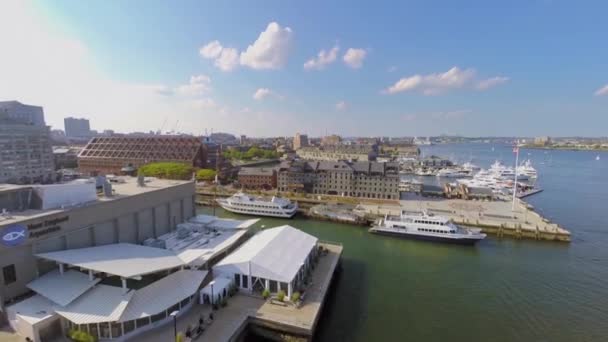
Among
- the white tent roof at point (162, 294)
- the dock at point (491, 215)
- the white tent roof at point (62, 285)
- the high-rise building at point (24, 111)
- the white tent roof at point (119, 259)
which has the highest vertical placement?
the high-rise building at point (24, 111)

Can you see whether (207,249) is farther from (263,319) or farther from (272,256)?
(263,319)

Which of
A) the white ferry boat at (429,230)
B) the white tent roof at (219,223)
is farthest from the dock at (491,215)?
the white tent roof at (219,223)

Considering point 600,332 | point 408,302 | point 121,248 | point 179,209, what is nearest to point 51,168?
point 179,209

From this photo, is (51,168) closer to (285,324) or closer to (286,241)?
(286,241)

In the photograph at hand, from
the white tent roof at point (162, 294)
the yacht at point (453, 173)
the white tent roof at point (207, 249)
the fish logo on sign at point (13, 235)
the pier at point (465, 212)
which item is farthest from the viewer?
the yacht at point (453, 173)

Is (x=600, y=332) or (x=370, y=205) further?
(x=370, y=205)

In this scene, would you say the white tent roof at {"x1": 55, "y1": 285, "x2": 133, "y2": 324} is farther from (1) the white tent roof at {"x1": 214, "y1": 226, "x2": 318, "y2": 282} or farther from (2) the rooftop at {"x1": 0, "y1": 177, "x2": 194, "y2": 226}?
(1) the white tent roof at {"x1": 214, "y1": 226, "x2": 318, "y2": 282}

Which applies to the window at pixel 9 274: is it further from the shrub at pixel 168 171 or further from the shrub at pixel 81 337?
the shrub at pixel 168 171
